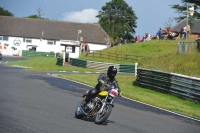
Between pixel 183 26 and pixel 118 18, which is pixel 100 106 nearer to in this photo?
pixel 183 26

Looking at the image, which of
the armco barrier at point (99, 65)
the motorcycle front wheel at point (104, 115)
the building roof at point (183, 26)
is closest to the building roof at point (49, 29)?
the building roof at point (183, 26)

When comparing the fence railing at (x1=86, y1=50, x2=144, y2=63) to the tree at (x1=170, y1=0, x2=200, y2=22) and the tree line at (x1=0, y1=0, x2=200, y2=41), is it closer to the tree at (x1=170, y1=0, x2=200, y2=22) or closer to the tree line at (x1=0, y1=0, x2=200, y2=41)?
the tree at (x1=170, y1=0, x2=200, y2=22)

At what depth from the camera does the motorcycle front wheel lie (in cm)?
1212

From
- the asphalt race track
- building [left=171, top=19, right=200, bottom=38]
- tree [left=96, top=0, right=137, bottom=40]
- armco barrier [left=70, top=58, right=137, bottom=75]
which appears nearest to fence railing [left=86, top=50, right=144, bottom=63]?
armco barrier [left=70, top=58, right=137, bottom=75]

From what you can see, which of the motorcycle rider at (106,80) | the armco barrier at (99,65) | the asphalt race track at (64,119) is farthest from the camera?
the armco barrier at (99,65)

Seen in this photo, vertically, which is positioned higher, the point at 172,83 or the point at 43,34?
the point at 43,34

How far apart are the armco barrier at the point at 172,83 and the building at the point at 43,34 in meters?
70.1

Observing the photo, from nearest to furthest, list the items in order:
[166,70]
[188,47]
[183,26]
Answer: [166,70] < [188,47] < [183,26]

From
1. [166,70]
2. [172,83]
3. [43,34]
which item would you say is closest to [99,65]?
[166,70]

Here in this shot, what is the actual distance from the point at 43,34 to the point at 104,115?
297 feet

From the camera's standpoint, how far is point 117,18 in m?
121

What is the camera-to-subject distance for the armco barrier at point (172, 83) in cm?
2368

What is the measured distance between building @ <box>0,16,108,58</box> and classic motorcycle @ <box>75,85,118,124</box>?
86.5 m

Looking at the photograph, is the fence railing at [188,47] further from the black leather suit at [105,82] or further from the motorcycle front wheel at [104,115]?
the motorcycle front wheel at [104,115]
